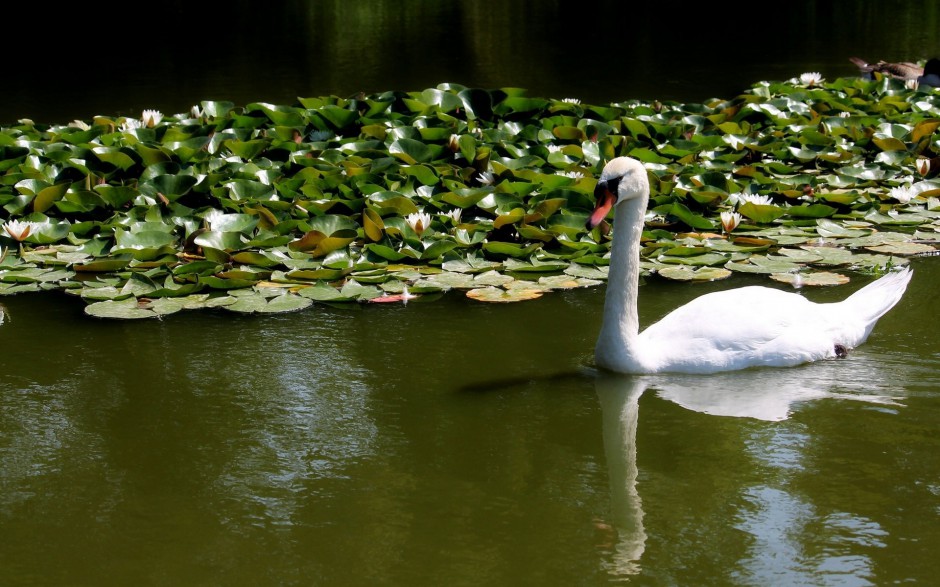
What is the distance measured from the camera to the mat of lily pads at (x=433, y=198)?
20.2ft

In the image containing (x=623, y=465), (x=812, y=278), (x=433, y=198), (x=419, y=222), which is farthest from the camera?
(x=433, y=198)

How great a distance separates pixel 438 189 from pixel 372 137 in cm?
118

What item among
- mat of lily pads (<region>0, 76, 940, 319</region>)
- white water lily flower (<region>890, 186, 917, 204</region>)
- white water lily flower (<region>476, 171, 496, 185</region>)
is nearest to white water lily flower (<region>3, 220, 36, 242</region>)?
mat of lily pads (<region>0, 76, 940, 319</region>)

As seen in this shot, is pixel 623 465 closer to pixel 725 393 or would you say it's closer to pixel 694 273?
pixel 725 393

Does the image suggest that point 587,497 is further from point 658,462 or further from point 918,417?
point 918,417

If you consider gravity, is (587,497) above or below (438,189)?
below

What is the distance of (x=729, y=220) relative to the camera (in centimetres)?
671

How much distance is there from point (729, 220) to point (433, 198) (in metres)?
1.76

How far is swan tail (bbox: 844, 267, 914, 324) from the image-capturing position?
17.0 ft

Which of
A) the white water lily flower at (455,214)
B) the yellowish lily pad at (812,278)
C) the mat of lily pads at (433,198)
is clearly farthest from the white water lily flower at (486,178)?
the yellowish lily pad at (812,278)

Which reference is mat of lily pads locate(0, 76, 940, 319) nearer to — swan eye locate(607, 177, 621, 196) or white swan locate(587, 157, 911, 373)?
white swan locate(587, 157, 911, 373)

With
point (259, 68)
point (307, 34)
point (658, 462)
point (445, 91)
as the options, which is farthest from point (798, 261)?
point (307, 34)

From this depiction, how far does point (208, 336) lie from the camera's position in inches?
216

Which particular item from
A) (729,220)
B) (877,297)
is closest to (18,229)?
(729,220)
